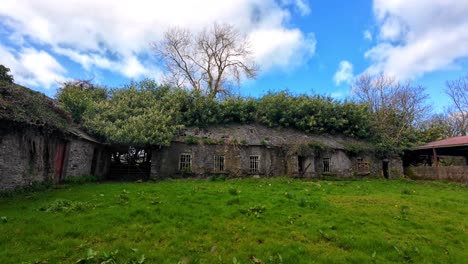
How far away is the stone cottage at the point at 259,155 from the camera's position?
2012cm

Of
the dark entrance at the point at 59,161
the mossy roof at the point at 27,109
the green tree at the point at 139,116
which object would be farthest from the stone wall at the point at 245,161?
the mossy roof at the point at 27,109

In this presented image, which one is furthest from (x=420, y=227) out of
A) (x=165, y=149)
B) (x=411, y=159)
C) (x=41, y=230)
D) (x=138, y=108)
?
(x=411, y=159)

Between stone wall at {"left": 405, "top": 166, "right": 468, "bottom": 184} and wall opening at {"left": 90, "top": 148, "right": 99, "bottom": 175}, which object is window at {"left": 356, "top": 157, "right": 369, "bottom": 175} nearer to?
stone wall at {"left": 405, "top": 166, "right": 468, "bottom": 184}

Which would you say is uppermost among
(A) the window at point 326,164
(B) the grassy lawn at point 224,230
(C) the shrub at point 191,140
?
(C) the shrub at point 191,140

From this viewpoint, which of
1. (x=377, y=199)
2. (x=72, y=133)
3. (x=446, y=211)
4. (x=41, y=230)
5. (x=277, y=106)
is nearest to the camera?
(x=41, y=230)

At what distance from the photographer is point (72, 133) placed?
1594cm

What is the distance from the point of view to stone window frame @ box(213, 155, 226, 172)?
67.1 feet

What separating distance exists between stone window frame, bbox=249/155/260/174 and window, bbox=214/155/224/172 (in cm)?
Result: 210

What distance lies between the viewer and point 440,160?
30891 mm

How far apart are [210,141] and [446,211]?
46.0ft

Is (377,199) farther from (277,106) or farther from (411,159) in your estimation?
(411,159)

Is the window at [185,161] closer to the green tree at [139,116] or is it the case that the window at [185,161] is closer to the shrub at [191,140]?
the shrub at [191,140]

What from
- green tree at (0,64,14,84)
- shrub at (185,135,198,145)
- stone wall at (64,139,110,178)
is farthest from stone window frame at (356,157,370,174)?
green tree at (0,64,14,84)

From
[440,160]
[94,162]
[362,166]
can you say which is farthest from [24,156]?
[440,160]
